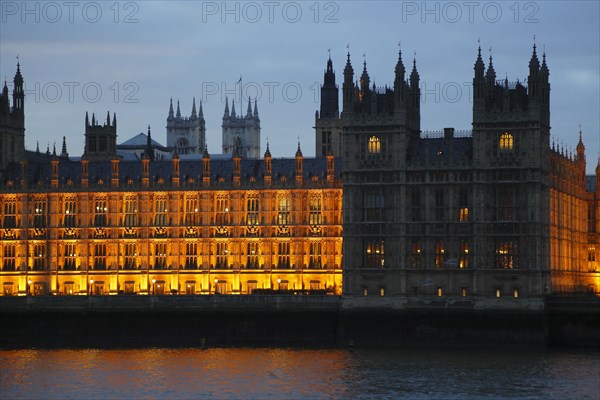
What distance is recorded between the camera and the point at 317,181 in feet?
545

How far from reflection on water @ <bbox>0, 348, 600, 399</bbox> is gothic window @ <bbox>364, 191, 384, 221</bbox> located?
15.0 metres

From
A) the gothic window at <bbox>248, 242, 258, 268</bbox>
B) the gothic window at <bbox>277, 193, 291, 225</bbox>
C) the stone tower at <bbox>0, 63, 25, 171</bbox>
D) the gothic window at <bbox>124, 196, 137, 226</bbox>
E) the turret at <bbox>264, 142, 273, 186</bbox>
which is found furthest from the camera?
the stone tower at <bbox>0, 63, 25, 171</bbox>

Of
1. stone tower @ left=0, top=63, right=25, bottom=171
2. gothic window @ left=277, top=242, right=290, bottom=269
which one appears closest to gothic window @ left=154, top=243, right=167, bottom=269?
gothic window @ left=277, top=242, right=290, bottom=269

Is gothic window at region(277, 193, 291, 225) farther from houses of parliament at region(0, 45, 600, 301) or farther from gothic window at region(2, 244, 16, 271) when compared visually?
gothic window at region(2, 244, 16, 271)

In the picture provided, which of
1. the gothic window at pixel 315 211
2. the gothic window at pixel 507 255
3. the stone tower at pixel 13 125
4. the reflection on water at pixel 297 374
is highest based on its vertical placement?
the stone tower at pixel 13 125

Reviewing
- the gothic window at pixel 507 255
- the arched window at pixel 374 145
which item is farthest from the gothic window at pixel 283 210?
the gothic window at pixel 507 255

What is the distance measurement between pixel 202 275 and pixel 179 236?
4912 millimetres

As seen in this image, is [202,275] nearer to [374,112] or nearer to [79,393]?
[374,112]

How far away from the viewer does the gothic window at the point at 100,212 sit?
17075 centimetres

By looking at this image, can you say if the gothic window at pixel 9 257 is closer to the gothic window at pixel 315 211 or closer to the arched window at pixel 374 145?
the gothic window at pixel 315 211

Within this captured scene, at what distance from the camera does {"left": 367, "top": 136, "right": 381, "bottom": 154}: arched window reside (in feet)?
497

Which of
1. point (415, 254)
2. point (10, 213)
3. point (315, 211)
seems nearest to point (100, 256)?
point (10, 213)

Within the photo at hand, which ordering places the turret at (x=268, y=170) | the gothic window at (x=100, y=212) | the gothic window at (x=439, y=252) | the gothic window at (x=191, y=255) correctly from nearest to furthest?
the gothic window at (x=439, y=252) < the turret at (x=268, y=170) < the gothic window at (x=191, y=255) < the gothic window at (x=100, y=212)

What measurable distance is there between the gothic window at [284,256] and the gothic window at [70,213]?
22593 millimetres
